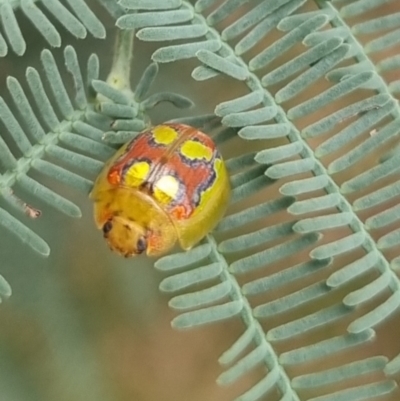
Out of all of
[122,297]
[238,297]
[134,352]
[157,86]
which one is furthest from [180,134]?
[134,352]

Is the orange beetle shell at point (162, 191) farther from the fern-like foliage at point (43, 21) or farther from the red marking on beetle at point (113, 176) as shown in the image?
the fern-like foliage at point (43, 21)

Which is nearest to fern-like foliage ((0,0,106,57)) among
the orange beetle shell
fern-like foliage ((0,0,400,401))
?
fern-like foliage ((0,0,400,401))

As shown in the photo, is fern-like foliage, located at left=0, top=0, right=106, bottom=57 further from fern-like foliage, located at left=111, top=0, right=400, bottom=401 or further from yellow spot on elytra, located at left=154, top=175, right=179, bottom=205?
yellow spot on elytra, located at left=154, top=175, right=179, bottom=205

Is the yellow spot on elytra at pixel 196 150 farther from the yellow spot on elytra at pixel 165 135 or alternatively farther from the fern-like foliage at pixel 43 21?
the fern-like foliage at pixel 43 21

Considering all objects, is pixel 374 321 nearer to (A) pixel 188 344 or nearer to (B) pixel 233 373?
(B) pixel 233 373

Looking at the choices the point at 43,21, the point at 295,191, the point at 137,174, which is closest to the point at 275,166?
the point at 295,191

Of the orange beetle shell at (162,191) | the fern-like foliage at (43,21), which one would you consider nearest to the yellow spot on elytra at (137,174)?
the orange beetle shell at (162,191)

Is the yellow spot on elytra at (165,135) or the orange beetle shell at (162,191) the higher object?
the yellow spot on elytra at (165,135)
